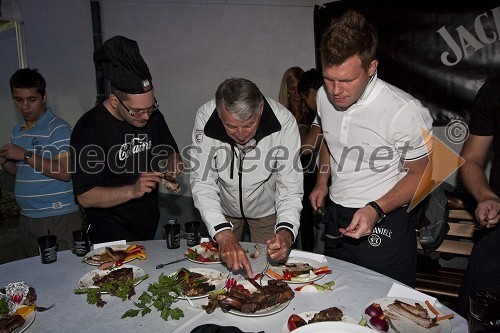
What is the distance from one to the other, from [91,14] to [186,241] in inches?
207

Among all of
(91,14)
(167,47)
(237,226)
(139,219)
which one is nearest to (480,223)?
(237,226)

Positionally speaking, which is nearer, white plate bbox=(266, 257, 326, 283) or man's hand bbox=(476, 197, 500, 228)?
white plate bbox=(266, 257, 326, 283)

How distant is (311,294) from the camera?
1.70m

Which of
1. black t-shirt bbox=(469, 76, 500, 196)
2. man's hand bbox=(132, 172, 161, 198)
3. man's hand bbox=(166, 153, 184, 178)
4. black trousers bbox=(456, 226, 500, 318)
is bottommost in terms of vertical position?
black trousers bbox=(456, 226, 500, 318)

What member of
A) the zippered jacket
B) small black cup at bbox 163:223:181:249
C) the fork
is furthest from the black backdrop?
Result: the fork

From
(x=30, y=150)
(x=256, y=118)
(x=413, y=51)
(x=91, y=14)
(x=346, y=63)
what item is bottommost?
(x=30, y=150)

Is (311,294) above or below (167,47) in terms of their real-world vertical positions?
below

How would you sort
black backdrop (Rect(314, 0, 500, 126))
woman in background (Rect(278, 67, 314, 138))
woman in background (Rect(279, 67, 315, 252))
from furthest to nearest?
1. woman in background (Rect(278, 67, 314, 138))
2. woman in background (Rect(279, 67, 315, 252))
3. black backdrop (Rect(314, 0, 500, 126))

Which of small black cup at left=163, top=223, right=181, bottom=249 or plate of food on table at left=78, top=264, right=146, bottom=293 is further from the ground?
small black cup at left=163, top=223, right=181, bottom=249

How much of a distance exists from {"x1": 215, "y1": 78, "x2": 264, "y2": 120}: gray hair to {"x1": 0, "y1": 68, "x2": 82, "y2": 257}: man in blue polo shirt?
5.20 ft

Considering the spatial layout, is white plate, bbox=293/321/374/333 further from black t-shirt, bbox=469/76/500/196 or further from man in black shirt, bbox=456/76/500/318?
black t-shirt, bbox=469/76/500/196

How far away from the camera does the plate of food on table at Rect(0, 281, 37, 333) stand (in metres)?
1.47

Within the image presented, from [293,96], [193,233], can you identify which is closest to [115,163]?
[193,233]

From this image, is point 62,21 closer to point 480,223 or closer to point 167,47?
point 167,47
